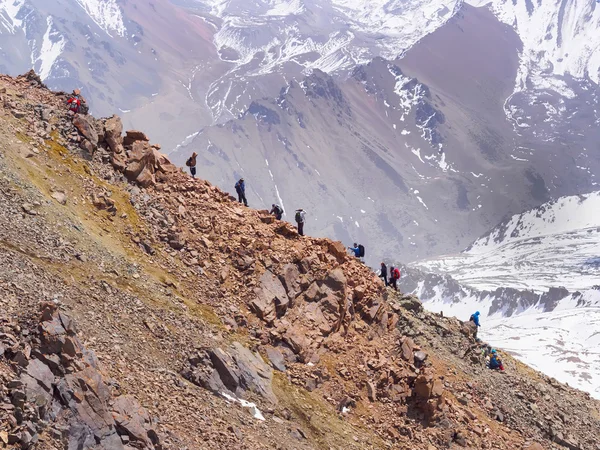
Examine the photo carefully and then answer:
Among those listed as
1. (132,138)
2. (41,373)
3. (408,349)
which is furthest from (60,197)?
(408,349)

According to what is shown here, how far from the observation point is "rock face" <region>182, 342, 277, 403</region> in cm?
2758

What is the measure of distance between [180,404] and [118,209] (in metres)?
14.6

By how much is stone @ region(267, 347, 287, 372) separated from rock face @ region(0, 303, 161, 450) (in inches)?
451

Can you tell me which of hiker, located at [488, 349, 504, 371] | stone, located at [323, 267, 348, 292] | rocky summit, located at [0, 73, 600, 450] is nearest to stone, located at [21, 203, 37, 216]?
rocky summit, located at [0, 73, 600, 450]

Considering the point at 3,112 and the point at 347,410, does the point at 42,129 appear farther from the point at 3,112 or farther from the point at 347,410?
the point at 347,410

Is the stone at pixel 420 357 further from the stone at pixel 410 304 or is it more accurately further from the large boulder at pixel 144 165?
the large boulder at pixel 144 165

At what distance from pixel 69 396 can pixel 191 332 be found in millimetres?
10124

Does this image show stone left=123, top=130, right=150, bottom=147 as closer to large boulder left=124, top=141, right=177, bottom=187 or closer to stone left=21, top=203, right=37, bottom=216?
large boulder left=124, top=141, right=177, bottom=187

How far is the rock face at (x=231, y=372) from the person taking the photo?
2758cm

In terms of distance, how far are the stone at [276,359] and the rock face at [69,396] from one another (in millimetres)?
11445

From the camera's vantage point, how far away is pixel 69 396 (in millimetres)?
19844

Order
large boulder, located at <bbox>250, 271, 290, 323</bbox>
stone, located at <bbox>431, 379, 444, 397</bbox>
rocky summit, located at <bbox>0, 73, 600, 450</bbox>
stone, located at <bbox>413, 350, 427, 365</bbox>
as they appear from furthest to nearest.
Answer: stone, located at <bbox>413, 350, 427, 365</bbox> → stone, located at <bbox>431, 379, 444, 397</bbox> → large boulder, located at <bbox>250, 271, 290, 323</bbox> → rocky summit, located at <bbox>0, 73, 600, 450</bbox>


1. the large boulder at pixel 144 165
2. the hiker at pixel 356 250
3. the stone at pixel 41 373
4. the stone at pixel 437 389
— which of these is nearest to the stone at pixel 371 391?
the stone at pixel 437 389

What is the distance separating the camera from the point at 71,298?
2591 centimetres
